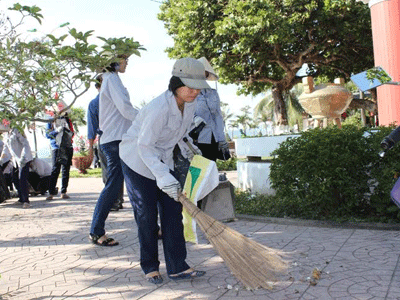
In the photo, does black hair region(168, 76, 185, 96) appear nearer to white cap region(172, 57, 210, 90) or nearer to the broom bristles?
white cap region(172, 57, 210, 90)

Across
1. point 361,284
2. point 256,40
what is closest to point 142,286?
point 361,284

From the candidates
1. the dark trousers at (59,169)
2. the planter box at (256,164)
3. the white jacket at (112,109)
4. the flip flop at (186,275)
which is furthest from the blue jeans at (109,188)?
the dark trousers at (59,169)

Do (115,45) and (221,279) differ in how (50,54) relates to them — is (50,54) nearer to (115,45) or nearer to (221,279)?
(115,45)

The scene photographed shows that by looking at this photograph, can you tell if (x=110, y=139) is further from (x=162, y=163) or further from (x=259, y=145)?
(x=259, y=145)

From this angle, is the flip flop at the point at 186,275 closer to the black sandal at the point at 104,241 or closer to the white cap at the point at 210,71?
the black sandal at the point at 104,241

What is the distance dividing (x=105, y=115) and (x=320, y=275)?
2.80 m

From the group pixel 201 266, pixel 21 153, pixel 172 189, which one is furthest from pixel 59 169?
pixel 172 189

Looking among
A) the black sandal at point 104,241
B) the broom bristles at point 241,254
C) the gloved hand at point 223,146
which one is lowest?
the black sandal at point 104,241

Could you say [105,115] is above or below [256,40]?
below

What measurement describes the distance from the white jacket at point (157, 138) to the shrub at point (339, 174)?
2495 mm

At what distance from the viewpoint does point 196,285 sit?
388 cm

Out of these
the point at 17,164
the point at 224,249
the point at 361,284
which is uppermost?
the point at 17,164

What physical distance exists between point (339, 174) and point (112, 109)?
2.71 metres

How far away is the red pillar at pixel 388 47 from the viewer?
920cm
